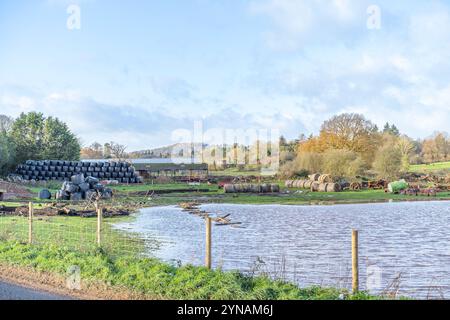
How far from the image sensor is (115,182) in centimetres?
4541

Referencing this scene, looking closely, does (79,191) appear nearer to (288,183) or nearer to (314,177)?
(288,183)

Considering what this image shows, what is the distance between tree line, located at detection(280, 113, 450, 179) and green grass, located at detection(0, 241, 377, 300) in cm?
3631

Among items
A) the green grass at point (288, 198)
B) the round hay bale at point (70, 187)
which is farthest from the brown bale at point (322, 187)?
the round hay bale at point (70, 187)

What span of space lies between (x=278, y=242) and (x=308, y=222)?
6.27m

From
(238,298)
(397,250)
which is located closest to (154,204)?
(397,250)

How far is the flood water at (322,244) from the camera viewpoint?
439 inches

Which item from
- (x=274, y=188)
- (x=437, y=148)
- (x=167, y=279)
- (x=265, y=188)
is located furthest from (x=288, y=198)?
(x=437, y=148)

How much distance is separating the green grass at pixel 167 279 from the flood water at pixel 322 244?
1.32 metres

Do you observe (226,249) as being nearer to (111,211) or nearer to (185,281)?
(185,281)

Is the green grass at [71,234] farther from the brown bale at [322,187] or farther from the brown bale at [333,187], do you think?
the brown bale at [333,187]

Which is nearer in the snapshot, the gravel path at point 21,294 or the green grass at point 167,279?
the green grass at point 167,279

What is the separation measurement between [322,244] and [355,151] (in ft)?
124

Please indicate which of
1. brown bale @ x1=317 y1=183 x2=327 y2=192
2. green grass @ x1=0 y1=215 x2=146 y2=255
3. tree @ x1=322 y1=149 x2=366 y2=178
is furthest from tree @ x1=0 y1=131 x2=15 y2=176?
green grass @ x1=0 y1=215 x2=146 y2=255
